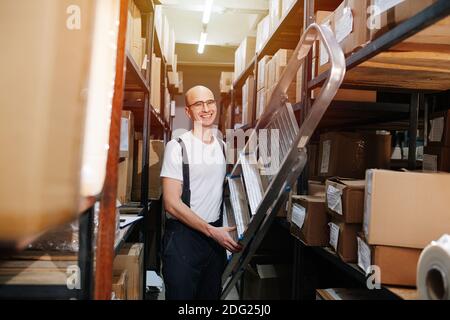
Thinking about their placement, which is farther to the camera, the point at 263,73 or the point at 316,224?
the point at 263,73

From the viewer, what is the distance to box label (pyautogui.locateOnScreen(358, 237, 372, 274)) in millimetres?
999

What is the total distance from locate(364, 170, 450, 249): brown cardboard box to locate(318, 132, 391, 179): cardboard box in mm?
749

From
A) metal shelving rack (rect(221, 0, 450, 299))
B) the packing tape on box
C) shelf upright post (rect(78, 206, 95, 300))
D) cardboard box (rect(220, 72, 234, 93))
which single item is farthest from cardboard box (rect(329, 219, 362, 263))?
cardboard box (rect(220, 72, 234, 93))

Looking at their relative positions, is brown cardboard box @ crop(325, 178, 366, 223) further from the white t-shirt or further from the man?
the white t-shirt

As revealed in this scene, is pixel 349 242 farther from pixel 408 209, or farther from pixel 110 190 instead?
pixel 110 190

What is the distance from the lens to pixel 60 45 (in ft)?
1.60

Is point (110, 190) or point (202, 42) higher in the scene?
point (202, 42)

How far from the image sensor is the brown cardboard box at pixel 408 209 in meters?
0.93

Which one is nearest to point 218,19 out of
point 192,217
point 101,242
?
point 192,217

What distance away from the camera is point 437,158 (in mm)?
1320

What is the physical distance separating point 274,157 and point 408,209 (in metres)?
0.66
